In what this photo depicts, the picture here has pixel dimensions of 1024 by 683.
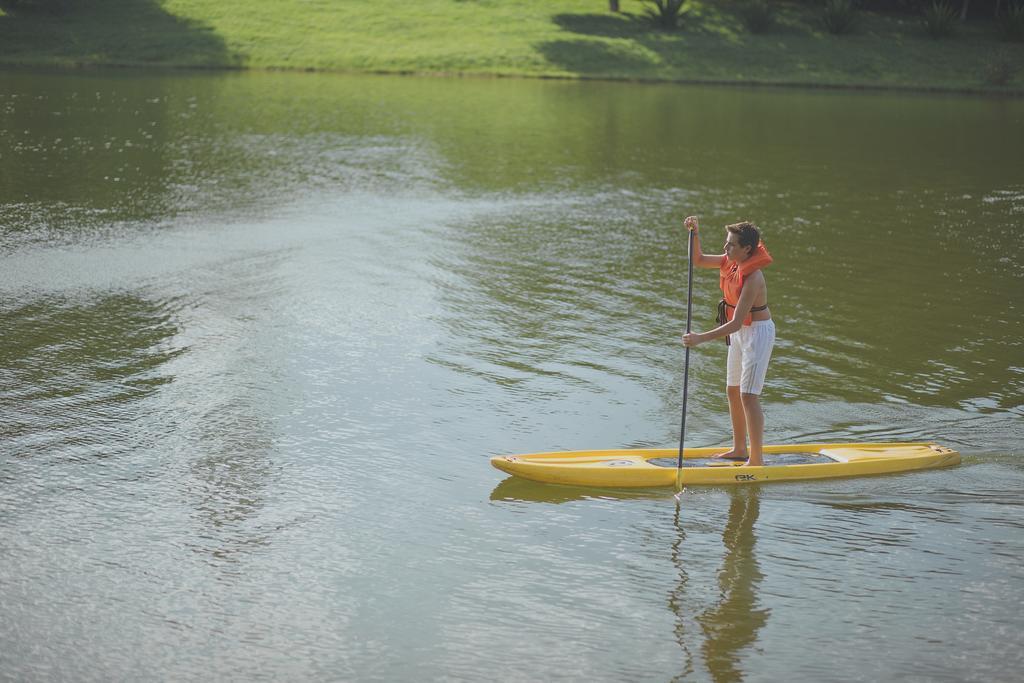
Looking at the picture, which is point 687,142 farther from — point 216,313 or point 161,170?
point 216,313

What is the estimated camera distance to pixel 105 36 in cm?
3491

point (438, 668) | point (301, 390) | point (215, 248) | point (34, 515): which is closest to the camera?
point (438, 668)

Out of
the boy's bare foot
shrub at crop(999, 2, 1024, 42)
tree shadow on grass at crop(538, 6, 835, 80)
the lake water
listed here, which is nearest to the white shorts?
the boy's bare foot

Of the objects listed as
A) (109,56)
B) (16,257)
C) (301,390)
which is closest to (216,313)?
(301,390)

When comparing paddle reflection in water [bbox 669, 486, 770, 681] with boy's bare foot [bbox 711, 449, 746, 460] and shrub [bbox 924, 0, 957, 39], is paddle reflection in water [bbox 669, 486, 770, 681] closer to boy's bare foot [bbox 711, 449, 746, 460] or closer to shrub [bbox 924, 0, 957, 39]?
boy's bare foot [bbox 711, 449, 746, 460]

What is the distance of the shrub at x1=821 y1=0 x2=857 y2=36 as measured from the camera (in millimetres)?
38438

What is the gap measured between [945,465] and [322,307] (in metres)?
6.33

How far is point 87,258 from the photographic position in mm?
12562

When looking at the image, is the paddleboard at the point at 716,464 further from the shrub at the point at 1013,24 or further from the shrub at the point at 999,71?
the shrub at the point at 1013,24

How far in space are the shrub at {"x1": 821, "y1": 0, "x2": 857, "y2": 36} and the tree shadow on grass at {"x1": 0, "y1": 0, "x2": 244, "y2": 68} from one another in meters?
20.5

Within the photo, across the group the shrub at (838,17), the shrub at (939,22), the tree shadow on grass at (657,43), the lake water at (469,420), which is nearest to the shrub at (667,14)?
the tree shadow on grass at (657,43)

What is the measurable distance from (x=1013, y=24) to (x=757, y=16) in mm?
9029

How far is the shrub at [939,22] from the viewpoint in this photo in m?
38.4

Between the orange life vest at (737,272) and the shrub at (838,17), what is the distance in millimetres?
34562
